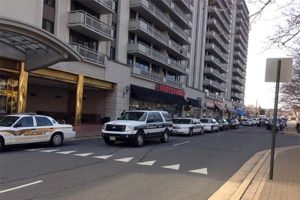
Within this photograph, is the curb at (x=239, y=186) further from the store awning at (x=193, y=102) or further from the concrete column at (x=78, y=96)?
the store awning at (x=193, y=102)

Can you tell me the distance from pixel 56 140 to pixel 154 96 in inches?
1168

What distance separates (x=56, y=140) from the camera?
18750mm

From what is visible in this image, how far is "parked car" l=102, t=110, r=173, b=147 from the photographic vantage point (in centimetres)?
2015

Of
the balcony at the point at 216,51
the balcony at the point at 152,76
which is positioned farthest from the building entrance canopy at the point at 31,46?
the balcony at the point at 216,51

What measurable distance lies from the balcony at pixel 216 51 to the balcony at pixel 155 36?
707 inches

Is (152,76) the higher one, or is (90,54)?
(90,54)

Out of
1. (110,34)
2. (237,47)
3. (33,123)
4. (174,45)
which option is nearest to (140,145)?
(33,123)

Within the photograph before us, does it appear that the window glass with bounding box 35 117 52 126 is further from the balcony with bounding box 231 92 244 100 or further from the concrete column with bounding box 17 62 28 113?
the balcony with bounding box 231 92 244 100

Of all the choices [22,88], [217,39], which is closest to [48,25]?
[22,88]

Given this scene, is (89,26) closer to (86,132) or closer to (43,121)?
(86,132)

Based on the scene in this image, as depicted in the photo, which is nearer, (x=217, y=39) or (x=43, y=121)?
(x=43, y=121)

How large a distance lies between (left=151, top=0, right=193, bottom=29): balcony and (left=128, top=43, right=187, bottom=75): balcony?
614cm

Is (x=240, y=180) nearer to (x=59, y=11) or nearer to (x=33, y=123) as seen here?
(x=33, y=123)

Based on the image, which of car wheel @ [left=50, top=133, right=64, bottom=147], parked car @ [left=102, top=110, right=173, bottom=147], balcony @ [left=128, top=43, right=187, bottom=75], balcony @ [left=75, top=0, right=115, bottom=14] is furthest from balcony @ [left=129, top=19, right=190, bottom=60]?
→ car wheel @ [left=50, top=133, right=64, bottom=147]
